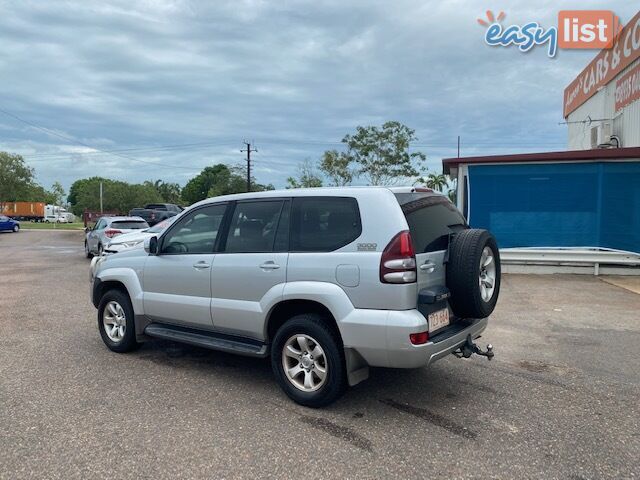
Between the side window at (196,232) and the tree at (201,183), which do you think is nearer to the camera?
the side window at (196,232)

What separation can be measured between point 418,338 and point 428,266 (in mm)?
581

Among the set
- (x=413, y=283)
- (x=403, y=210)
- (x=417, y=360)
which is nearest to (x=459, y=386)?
(x=417, y=360)

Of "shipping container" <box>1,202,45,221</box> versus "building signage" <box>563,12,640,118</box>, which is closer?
"building signage" <box>563,12,640,118</box>

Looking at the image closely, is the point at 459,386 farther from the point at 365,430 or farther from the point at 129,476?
the point at 129,476

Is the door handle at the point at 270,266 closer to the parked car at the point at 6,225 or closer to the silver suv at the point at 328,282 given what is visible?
the silver suv at the point at 328,282

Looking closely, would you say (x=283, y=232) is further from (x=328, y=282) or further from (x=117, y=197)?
(x=117, y=197)

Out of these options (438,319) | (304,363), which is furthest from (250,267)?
(438,319)

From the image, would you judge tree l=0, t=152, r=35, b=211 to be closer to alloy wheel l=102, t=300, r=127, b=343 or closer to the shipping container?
the shipping container

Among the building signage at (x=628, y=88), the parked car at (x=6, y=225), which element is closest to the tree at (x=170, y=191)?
the parked car at (x=6, y=225)

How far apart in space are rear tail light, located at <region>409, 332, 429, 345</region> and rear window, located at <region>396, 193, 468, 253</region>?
2.05 feet

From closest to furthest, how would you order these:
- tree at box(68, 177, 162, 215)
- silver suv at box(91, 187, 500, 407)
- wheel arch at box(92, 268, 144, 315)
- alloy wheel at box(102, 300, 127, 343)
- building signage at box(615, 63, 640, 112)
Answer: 1. silver suv at box(91, 187, 500, 407)
2. wheel arch at box(92, 268, 144, 315)
3. alloy wheel at box(102, 300, 127, 343)
4. building signage at box(615, 63, 640, 112)
5. tree at box(68, 177, 162, 215)

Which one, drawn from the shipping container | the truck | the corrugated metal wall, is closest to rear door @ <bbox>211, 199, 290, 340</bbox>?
the corrugated metal wall

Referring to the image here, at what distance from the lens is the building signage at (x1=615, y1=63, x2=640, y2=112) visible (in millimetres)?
14805

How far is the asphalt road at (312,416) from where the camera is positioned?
10.5 feet
